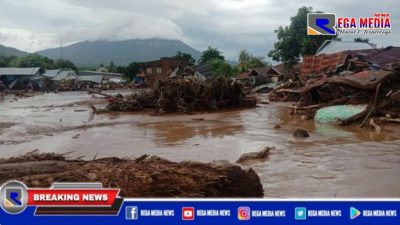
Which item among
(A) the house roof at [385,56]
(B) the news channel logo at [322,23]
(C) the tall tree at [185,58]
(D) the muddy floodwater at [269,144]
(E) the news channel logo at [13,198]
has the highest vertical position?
(C) the tall tree at [185,58]

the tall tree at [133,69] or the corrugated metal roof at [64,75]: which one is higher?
the tall tree at [133,69]

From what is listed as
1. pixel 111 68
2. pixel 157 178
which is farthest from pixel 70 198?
pixel 111 68

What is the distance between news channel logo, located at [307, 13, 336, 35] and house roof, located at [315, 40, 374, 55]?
18284mm

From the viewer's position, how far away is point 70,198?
1943 millimetres

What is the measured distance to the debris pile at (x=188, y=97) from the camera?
15.1 meters

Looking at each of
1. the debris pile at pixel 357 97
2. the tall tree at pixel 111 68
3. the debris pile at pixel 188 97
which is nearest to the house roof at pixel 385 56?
the debris pile at pixel 357 97

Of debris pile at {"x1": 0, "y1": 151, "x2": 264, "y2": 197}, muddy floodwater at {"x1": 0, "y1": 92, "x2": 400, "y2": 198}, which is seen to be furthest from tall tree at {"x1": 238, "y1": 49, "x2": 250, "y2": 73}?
debris pile at {"x1": 0, "y1": 151, "x2": 264, "y2": 197}

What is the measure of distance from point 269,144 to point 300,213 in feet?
17.4

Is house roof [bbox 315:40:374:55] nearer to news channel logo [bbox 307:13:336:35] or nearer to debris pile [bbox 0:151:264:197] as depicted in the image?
news channel logo [bbox 307:13:336:35]

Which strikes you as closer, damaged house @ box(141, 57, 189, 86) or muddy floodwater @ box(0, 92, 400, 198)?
muddy floodwater @ box(0, 92, 400, 198)

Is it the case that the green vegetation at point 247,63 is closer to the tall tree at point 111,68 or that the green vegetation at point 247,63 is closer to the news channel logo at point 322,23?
the tall tree at point 111,68

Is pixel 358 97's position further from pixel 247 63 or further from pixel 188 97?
pixel 247 63

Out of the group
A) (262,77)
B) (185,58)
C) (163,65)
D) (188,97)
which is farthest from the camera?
(185,58)

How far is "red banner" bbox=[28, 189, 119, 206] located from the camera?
194cm
